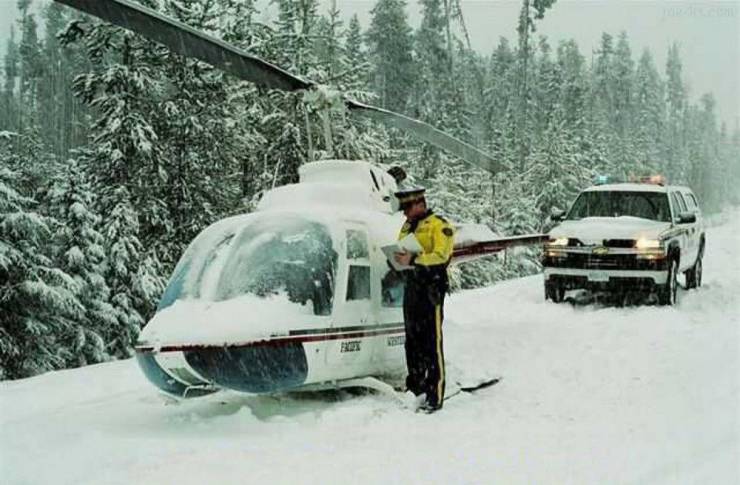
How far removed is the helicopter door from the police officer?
1.38 feet

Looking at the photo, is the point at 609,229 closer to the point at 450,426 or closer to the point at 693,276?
the point at 693,276

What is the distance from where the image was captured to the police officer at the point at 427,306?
684cm

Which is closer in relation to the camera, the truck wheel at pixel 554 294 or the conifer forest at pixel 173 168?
the truck wheel at pixel 554 294

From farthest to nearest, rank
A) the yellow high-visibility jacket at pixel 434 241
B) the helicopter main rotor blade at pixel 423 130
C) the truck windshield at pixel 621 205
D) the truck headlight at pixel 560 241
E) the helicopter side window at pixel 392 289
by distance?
the truck windshield at pixel 621 205, the truck headlight at pixel 560 241, the helicopter main rotor blade at pixel 423 130, the helicopter side window at pixel 392 289, the yellow high-visibility jacket at pixel 434 241

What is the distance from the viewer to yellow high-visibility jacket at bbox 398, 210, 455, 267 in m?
6.93

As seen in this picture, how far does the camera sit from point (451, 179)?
3475cm

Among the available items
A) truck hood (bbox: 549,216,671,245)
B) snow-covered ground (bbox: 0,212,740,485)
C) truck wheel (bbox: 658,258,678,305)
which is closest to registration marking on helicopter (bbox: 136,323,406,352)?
snow-covered ground (bbox: 0,212,740,485)

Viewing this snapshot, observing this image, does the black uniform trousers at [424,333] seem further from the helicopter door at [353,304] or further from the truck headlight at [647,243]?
the truck headlight at [647,243]

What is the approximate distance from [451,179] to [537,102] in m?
48.5

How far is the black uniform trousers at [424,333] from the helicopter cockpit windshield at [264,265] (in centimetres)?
76

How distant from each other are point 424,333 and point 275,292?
1.40 metres

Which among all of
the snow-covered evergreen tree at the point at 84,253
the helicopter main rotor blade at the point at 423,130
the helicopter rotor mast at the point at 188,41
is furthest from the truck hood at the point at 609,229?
the snow-covered evergreen tree at the point at 84,253

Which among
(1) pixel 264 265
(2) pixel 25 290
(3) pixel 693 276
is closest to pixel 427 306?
(1) pixel 264 265

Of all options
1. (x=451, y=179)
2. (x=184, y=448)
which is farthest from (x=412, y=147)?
(x=184, y=448)
